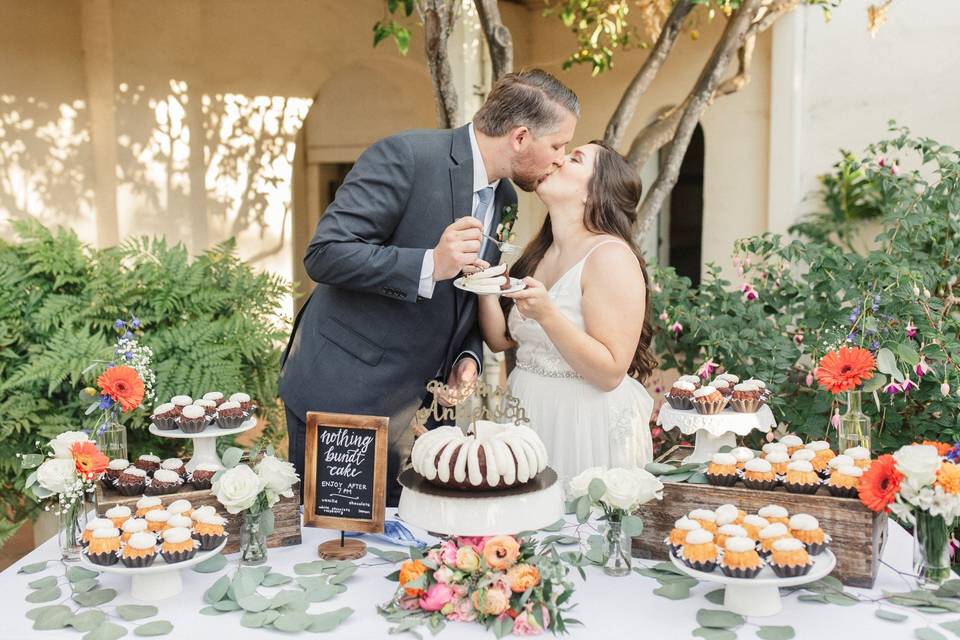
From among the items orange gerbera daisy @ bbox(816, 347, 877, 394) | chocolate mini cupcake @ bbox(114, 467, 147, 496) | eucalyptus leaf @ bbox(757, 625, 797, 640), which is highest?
orange gerbera daisy @ bbox(816, 347, 877, 394)

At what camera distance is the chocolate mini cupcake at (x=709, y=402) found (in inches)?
94.3

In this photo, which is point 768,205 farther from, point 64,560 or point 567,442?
point 64,560

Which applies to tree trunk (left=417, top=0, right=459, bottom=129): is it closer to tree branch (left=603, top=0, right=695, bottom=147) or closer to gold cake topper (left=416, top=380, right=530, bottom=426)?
tree branch (left=603, top=0, right=695, bottom=147)

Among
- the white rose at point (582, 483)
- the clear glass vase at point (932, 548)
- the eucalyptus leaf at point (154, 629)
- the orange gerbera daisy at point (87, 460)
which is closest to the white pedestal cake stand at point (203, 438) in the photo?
the orange gerbera daisy at point (87, 460)

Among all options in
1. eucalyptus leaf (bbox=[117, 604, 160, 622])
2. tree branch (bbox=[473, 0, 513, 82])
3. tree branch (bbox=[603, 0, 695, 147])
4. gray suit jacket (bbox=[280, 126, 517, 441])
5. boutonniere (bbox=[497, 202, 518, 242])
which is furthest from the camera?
tree branch (bbox=[603, 0, 695, 147])

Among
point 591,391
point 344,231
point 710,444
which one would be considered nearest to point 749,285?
point 591,391

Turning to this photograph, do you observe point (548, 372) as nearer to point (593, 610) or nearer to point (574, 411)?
point (574, 411)

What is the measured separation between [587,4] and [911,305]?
2.45 metres

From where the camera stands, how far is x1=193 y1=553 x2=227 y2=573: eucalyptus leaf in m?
2.02

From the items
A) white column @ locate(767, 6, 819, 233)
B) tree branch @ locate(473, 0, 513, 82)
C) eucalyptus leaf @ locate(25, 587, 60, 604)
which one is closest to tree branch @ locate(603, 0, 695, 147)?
tree branch @ locate(473, 0, 513, 82)

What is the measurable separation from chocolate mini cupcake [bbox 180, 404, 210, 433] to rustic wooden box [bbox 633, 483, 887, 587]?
113 centimetres

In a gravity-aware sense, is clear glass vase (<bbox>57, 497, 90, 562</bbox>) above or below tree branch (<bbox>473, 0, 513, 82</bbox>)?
below

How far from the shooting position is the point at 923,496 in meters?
1.82

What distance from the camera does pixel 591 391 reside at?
2854mm
